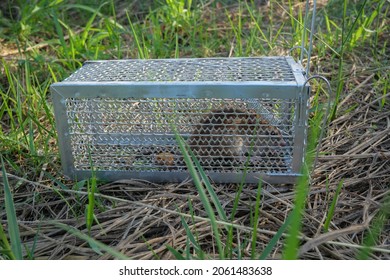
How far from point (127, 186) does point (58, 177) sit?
Result: 9.8 inches

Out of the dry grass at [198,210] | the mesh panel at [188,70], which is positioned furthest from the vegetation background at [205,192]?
the mesh panel at [188,70]

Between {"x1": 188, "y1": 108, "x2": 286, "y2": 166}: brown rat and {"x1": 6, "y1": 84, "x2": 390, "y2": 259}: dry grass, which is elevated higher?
{"x1": 188, "y1": 108, "x2": 286, "y2": 166}: brown rat

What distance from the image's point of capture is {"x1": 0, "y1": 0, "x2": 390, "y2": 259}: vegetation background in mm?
1143

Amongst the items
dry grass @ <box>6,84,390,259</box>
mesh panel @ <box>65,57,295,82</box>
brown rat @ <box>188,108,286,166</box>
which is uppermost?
mesh panel @ <box>65,57,295,82</box>

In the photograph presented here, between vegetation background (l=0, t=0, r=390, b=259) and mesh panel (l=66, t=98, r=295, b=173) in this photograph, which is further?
mesh panel (l=66, t=98, r=295, b=173)

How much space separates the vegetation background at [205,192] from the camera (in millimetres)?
1143

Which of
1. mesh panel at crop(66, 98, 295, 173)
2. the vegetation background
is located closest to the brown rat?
mesh panel at crop(66, 98, 295, 173)

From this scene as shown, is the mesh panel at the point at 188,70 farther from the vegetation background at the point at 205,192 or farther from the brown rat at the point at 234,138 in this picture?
the vegetation background at the point at 205,192

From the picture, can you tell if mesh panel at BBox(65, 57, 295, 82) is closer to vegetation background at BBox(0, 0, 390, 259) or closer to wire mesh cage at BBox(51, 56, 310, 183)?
wire mesh cage at BBox(51, 56, 310, 183)

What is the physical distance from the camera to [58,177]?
158 centimetres

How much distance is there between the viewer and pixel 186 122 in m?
1.58

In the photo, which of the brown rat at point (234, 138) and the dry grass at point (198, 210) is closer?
the dry grass at point (198, 210)

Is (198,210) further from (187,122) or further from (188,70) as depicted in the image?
(188,70)
